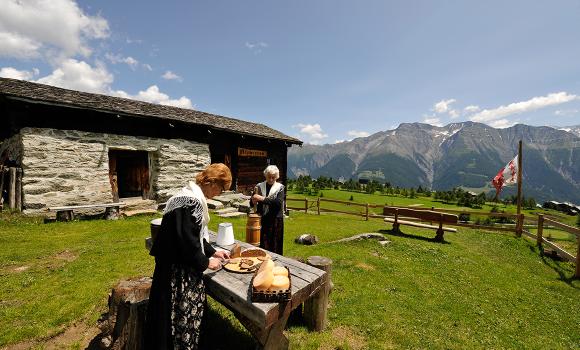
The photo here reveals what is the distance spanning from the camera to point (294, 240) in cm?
867

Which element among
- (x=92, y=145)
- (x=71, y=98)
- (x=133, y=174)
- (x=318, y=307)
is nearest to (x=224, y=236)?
(x=318, y=307)

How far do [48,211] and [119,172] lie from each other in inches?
178

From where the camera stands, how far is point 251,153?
626 inches

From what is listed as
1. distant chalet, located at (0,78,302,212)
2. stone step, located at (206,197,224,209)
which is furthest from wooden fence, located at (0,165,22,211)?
stone step, located at (206,197,224,209)

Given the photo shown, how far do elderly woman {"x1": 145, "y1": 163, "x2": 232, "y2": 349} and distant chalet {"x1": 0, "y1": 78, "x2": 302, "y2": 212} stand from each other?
9.51m

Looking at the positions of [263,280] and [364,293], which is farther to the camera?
[364,293]

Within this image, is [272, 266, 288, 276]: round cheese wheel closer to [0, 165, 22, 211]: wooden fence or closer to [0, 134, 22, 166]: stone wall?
[0, 165, 22, 211]: wooden fence

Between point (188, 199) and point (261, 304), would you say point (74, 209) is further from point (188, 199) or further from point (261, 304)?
point (261, 304)

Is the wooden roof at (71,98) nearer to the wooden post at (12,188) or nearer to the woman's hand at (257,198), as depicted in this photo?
the wooden post at (12,188)

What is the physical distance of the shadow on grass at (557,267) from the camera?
7.19m

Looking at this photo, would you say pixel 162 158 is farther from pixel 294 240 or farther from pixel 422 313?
pixel 422 313

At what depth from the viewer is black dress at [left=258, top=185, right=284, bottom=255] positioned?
4.47m

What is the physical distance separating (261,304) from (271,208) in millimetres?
2256

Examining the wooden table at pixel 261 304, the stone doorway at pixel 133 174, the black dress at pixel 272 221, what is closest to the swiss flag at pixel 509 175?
the black dress at pixel 272 221
